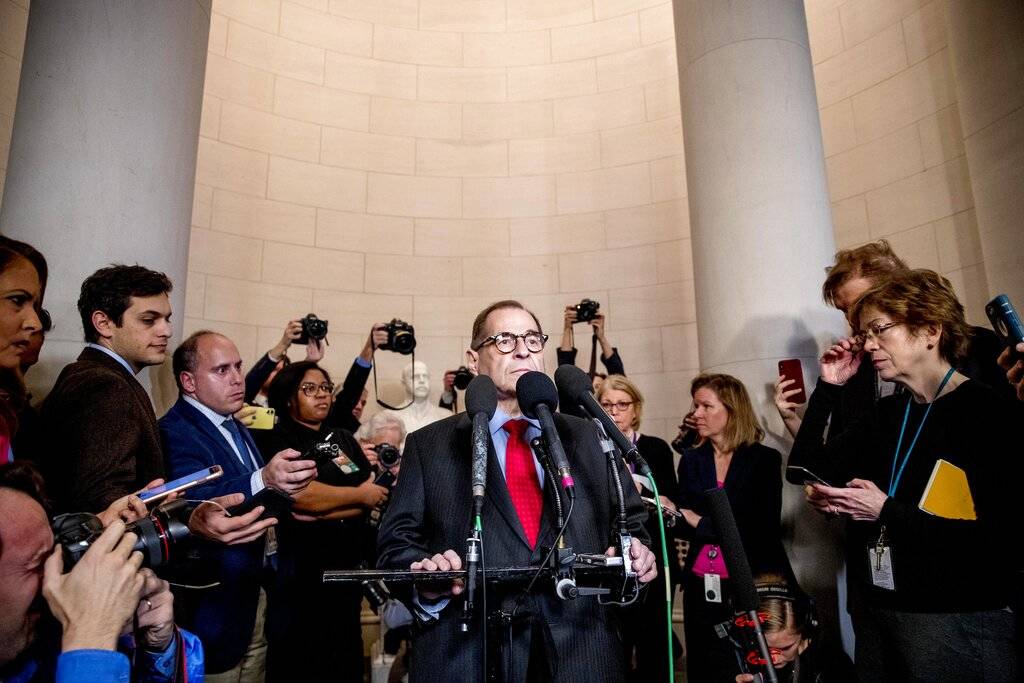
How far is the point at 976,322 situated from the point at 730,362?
2.07 meters

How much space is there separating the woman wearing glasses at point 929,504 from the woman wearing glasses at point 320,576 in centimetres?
183

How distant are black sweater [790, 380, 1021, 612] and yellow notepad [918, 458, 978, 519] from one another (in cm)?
2

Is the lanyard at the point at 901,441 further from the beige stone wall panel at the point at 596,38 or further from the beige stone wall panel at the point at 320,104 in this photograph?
the beige stone wall panel at the point at 320,104

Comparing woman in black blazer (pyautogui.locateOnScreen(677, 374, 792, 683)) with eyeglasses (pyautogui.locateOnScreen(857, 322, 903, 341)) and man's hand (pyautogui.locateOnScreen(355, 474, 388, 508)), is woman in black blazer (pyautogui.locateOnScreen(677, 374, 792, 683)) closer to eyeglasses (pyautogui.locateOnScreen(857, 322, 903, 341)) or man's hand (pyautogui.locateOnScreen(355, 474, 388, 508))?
eyeglasses (pyautogui.locateOnScreen(857, 322, 903, 341))

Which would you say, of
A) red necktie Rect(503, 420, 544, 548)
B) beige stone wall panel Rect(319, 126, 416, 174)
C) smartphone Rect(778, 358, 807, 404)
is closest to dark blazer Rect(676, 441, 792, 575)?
smartphone Rect(778, 358, 807, 404)

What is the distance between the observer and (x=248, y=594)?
107 inches

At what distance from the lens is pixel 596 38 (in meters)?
7.21

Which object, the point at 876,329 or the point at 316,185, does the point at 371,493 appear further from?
the point at 316,185

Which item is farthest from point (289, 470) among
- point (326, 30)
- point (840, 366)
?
point (326, 30)

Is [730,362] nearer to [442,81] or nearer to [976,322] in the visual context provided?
[976,322]

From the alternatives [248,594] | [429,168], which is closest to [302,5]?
[429,168]

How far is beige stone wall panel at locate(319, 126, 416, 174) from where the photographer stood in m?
6.84

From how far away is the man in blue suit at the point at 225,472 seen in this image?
7.97 ft

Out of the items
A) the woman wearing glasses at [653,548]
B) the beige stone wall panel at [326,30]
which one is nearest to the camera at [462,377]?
the woman wearing glasses at [653,548]
